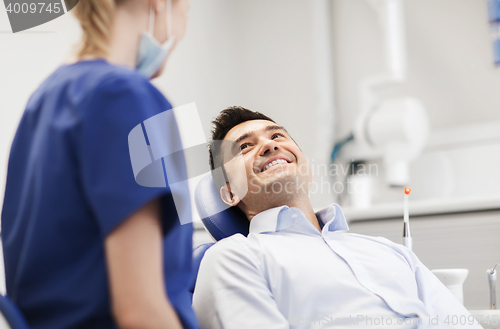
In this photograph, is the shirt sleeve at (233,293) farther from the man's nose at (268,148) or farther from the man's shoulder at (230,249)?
the man's nose at (268,148)

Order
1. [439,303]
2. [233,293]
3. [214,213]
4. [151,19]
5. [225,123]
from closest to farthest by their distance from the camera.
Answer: [151,19] < [233,293] < [439,303] < [214,213] < [225,123]

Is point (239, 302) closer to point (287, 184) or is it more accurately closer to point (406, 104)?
point (287, 184)

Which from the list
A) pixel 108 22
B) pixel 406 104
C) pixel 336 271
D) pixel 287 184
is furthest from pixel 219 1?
pixel 108 22

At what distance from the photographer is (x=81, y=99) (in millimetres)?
530

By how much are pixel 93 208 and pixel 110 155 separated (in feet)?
0.21

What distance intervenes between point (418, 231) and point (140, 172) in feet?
4.29

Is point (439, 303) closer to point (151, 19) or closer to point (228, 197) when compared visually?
point (228, 197)

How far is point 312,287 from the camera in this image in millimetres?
1012

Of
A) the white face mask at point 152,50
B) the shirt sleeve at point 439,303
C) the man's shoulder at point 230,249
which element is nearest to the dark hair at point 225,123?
the man's shoulder at point 230,249

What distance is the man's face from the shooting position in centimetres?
126

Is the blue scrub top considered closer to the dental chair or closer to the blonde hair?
the blonde hair

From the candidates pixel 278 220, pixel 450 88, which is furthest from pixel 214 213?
pixel 450 88

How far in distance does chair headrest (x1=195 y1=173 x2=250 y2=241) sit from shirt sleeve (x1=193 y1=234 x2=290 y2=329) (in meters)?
0.18

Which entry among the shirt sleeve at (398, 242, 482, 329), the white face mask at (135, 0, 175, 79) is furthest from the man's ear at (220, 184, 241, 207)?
the white face mask at (135, 0, 175, 79)
